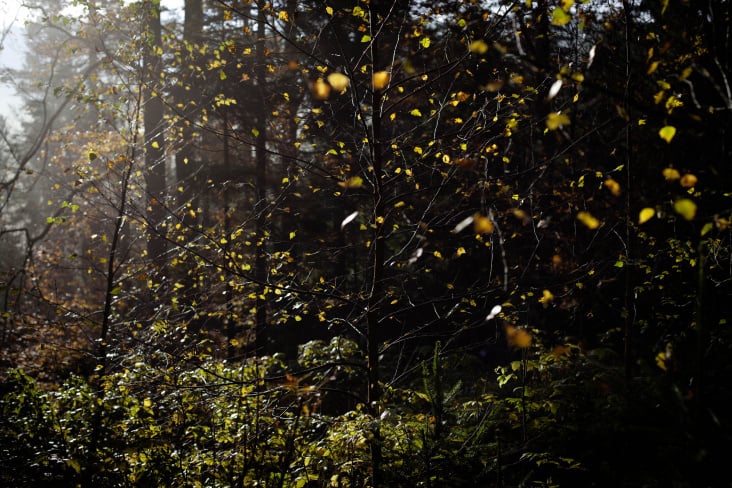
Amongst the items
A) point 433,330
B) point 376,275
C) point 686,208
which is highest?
point 376,275

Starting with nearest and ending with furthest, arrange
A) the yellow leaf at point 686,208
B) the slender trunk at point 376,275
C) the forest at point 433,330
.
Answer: the yellow leaf at point 686,208, the forest at point 433,330, the slender trunk at point 376,275

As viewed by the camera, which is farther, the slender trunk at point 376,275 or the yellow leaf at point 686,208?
the slender trunk at point 376,275

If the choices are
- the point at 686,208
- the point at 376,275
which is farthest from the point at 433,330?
the point at 686,208

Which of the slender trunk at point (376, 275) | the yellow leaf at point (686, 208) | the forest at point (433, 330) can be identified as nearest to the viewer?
the yellow leaf at point (686, 208)

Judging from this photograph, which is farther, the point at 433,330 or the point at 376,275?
the point at 433,330

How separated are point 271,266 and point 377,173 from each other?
1574 mm

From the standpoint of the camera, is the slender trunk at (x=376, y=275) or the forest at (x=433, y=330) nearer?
the forest at (x=433, y=330)

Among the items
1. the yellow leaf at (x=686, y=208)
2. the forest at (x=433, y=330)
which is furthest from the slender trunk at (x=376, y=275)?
the yellow leaf at (x=686, y=208)

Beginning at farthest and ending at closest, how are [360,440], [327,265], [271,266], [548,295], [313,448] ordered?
[327,265] → [271,266] → [313,448] → [360,440] → [548,295]

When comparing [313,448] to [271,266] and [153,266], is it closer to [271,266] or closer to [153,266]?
[271,266]

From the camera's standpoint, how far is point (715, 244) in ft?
14.9

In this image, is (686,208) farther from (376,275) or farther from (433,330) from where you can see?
(433,330)

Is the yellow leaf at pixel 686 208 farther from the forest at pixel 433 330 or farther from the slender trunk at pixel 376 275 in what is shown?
the slender trunk at pixel 376 275

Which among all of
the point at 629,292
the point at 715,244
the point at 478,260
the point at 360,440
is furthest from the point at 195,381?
the point at 478,260
